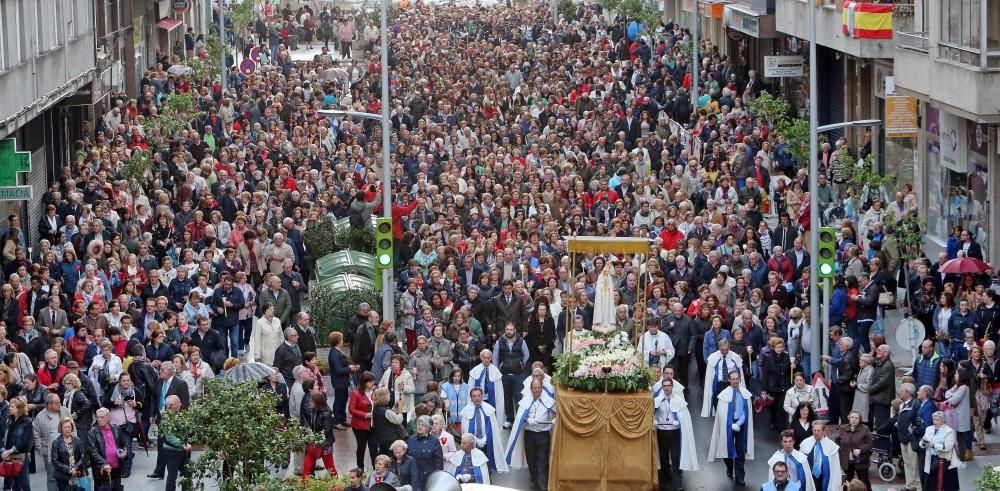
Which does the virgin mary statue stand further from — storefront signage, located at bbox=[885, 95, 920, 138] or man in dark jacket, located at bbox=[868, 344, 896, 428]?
storefront signage, located at bbox=[885, 95, 920, 138]

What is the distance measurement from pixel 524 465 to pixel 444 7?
2584 inches

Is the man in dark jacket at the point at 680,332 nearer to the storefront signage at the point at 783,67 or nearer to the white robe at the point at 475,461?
the white robe at the point at 475,461

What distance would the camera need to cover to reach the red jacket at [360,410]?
846 inches

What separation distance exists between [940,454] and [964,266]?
6.40 metres

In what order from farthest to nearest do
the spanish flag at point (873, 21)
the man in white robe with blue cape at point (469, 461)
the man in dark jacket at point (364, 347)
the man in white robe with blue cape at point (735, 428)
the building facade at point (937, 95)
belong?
the spanish flag at point (873, 21) → the building facade at point (937, 95) → the man in dark jacket at point (364, 347) → the man in white robe with blue cape at point (735, 428) → the man in white robe with blue cape at point (469, 461)

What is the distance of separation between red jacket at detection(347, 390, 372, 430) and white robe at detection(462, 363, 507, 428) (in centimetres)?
129

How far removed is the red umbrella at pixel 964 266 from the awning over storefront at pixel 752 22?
2265 cm

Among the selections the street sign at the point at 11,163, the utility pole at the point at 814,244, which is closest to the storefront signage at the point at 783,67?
the utility pole at the point at 814,244

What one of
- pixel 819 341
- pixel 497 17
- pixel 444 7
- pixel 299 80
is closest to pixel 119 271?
pixel 819 341

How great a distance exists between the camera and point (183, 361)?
2238cm

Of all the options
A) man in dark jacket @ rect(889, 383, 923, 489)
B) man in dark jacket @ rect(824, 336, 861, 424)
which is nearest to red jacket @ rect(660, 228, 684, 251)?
man in dark jacket @ rect(824, 336, 861, 424)

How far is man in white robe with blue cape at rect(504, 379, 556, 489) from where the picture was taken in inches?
848

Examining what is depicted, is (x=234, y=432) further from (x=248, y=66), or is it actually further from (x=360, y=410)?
(x=248, y=66)

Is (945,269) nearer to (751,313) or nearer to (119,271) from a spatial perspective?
(751,313)
